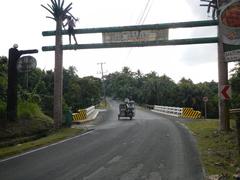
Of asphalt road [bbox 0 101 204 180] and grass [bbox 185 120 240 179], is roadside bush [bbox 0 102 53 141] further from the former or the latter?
grass [bbox 185 120 240 179]

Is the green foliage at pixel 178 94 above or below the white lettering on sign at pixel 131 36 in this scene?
below

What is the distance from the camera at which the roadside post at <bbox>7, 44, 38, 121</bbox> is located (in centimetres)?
1880

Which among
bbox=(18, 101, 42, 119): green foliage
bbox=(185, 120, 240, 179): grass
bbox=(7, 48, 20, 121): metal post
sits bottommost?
bbox=(185, 120, 240, 179): grass

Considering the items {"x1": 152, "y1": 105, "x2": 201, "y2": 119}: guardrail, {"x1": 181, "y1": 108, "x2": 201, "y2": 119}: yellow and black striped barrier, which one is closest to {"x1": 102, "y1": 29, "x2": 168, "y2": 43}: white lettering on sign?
{"x1": 152, "y1": 105, "x2": 201, "y2": 119}: guardrail

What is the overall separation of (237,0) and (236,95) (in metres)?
20.3

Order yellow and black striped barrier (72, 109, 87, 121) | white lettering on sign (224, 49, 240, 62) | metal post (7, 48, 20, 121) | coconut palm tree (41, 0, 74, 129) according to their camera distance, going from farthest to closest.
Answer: yellow and black striped barrier (72, 109, 87, 121) < coconut palm tree (41, 0, 74, 129) < metal post (7, 48, 20, 121) < white lettering on sign (224, 49, 240, 62)

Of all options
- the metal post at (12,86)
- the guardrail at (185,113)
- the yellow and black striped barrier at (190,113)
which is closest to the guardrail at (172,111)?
the guardrail at (185,113)

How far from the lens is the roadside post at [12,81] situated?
61.7 feet

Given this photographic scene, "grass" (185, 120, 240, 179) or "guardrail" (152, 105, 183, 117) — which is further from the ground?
"guardrail" (152, 105, 183, 117)

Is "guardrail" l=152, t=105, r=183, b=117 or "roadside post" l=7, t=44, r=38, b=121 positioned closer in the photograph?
"roadside post" l=7, t=44, r=38, b=121

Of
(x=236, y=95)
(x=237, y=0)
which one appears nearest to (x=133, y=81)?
(x=236, y=95)

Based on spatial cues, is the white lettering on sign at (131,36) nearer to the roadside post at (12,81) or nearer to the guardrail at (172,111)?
the roadside post at (12,81)

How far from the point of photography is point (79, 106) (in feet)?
257

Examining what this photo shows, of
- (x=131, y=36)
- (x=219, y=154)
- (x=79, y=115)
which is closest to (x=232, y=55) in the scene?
(x=219, y=154)
